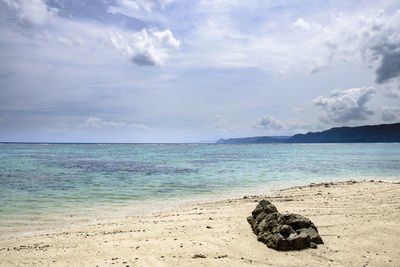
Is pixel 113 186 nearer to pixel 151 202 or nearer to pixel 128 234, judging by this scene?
pixel 151 202

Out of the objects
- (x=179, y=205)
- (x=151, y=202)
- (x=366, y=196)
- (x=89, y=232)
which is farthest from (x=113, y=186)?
(x=366, y=196)

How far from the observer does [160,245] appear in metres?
6.41

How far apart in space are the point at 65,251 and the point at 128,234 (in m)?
1.64

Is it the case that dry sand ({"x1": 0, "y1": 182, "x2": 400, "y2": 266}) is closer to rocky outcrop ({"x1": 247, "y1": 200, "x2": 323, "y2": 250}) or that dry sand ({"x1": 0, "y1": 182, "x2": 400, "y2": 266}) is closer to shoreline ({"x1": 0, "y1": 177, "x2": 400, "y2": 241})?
rocky outcrop ({"x1": 247, "y1": 200, "x2": 323, "y2": 250})

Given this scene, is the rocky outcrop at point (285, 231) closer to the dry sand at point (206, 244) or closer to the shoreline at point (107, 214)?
the dry sand at point (206, 244)

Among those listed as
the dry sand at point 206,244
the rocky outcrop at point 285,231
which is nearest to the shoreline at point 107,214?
the dry sand at point 206,244

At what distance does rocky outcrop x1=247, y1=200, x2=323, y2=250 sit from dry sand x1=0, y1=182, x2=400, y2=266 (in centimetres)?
17

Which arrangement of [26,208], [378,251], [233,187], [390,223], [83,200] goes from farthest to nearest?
[233,187] → [83,200] → [26,208] → [390,223] → [378,251]

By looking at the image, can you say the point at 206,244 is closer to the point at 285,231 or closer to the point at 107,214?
the point at 285,231

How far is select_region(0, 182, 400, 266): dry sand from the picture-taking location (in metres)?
5.62

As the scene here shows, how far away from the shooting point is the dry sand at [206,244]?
18.5 ft

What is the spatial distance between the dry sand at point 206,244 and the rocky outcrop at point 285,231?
0.55 feet

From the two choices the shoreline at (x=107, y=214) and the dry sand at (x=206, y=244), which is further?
the shoreline at (x=107, y=214)

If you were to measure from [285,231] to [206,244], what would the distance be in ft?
6.28
